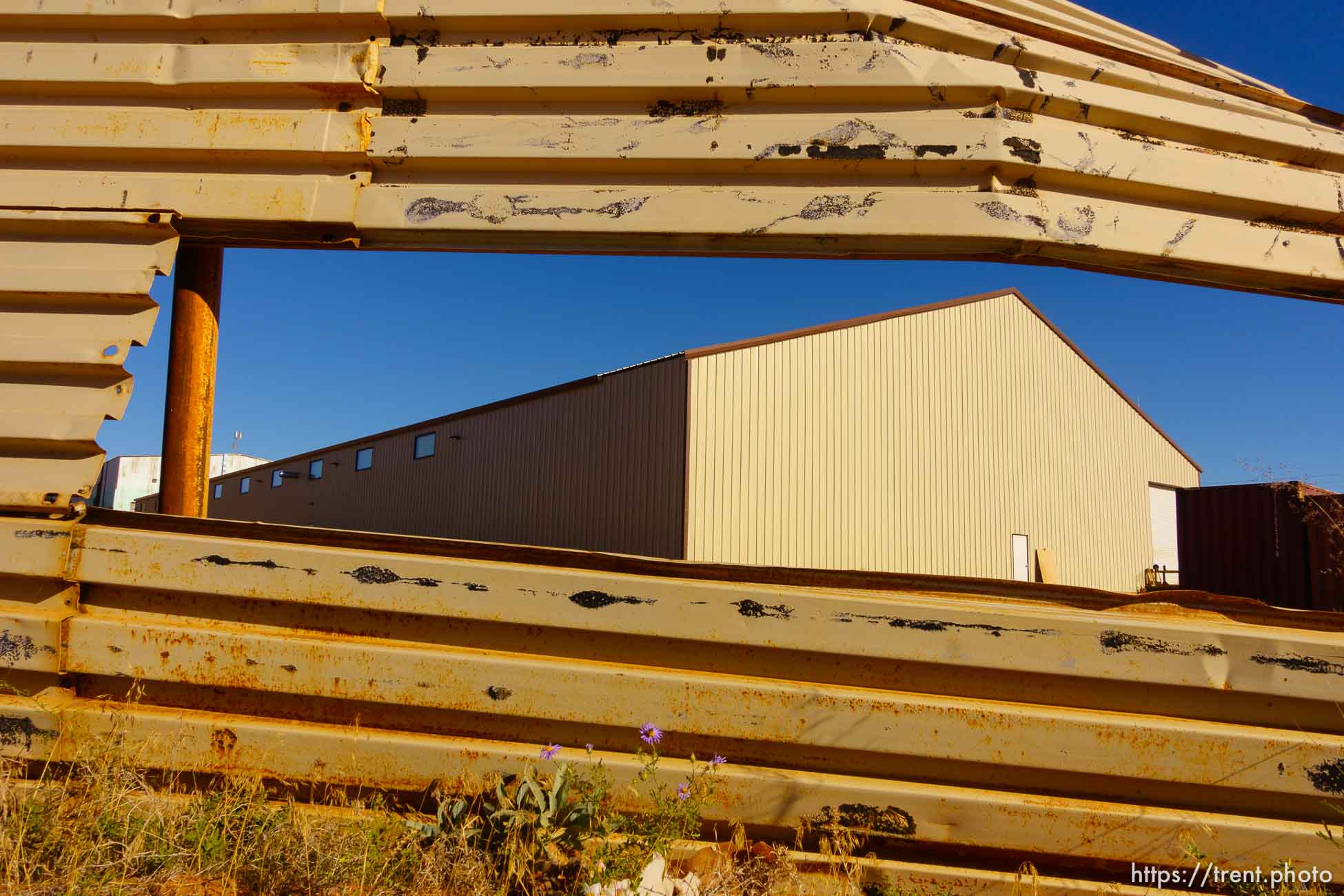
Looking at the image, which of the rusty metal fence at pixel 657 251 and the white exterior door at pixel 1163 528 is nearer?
the rusty metal fence at pixel 657 251

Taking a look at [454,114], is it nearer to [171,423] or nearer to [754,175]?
[754,175]

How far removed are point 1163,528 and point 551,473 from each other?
56.4 feet

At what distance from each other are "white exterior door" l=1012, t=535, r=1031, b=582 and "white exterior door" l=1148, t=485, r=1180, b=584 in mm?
5477

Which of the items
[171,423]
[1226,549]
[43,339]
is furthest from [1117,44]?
[1226,549]

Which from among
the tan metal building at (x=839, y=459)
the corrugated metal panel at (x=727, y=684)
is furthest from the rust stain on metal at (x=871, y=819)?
the tan metal building at (x=839, y=459)

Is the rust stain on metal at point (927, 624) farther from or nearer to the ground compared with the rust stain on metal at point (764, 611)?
nearer to the ground

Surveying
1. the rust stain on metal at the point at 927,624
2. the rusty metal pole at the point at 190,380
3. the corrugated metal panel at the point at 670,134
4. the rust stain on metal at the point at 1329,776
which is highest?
the corrugated metal panel at the point at 670,134

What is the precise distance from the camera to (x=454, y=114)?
273 centimetres

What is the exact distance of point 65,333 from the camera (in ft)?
8.42

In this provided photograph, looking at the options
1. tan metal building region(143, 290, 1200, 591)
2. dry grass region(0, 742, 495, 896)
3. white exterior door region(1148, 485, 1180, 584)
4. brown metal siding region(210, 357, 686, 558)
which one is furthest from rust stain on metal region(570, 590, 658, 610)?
white exterior door region(1148, 485, 1180, 584)

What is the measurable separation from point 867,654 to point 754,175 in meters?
1.60

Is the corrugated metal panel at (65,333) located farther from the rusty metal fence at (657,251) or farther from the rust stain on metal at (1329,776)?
the rust stain on metal at (1329,776)

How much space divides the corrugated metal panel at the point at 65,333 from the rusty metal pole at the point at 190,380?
0.23 metres

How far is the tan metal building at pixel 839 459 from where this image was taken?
14.5 meters
